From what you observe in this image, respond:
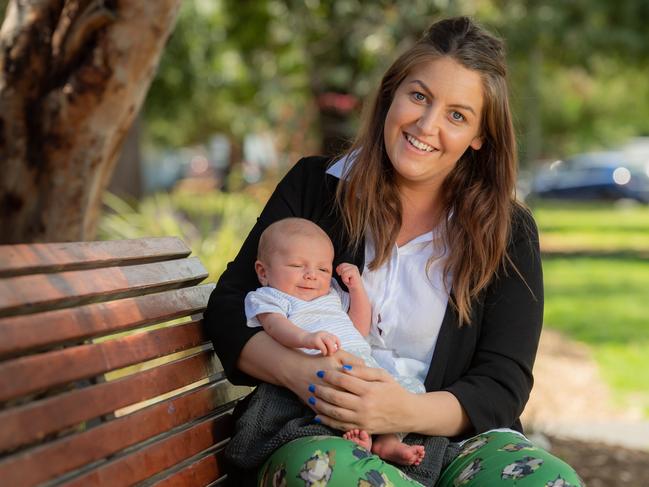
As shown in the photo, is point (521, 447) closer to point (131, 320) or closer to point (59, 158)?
point (131, 320)

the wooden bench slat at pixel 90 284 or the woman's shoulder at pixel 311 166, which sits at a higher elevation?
the woman's shoulder at pixel 311 166

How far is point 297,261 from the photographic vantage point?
269 centimetres

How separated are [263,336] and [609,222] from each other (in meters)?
24.1

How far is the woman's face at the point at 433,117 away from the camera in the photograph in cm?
292

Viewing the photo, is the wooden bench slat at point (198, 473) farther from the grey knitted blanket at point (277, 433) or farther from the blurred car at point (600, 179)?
the blurred car at point (600, 179)

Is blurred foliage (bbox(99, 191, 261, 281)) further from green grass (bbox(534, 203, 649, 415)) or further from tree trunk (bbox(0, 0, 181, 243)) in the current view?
green grass (bbox(534, 203, 649, 415))

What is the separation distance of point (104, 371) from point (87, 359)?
79 mm

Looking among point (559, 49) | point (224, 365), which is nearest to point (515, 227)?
point (224, 365)

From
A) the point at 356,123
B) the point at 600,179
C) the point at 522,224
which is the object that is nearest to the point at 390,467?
the point at 522,224

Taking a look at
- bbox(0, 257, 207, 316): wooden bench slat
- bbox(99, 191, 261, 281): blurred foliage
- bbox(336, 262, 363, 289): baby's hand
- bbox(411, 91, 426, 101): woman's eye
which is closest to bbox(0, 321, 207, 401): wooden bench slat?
bbox(0, 257, 207, 316): wooden bench slat

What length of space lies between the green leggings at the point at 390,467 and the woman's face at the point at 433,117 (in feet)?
2.75

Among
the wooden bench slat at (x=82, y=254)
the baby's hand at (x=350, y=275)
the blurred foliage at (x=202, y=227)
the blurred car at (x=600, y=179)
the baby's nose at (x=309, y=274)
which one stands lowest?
the blurred car at (x=600, y=179)

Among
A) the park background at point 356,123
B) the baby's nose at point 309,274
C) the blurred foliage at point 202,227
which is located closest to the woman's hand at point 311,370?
the baby's nose at point 309,274

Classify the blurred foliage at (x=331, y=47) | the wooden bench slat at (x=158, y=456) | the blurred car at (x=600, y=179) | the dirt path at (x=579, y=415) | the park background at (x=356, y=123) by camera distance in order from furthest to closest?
the blurred car at (x=600, y=179) < the blurred foliage at (x=331, y=47) < the park background at (x=356, y=123) < the dirt path at (x=579, y=415) < the wooden bench slat at (x=158, y=456)
